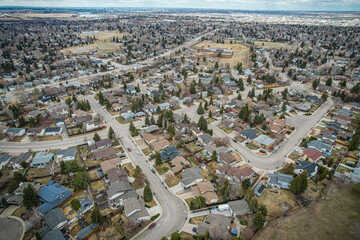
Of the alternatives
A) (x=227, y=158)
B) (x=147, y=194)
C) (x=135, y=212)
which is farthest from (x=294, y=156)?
(x=135, y=212)

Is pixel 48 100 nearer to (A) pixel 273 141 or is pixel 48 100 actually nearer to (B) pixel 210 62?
(A) pixel 273 141

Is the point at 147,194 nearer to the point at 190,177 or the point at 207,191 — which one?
the point at 190,177

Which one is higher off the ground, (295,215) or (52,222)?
(52,222)

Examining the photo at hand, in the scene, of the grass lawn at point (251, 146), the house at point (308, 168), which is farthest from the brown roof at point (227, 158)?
the house at point (308, 168)

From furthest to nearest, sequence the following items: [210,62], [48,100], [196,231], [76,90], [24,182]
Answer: [210,62]
[76,90]
[48,100]
[24,182]
[196,231]

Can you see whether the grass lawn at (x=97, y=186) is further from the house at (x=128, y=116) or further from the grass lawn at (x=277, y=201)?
the grass lawn at (x=277, y=201)

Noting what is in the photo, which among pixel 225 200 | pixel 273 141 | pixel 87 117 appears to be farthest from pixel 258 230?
pixel 87 117
